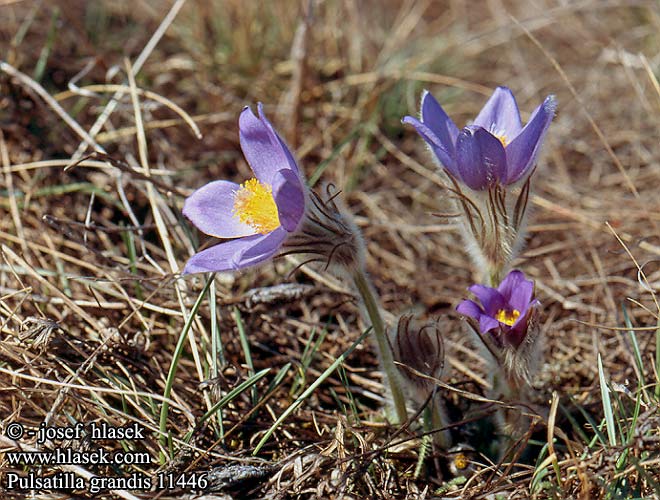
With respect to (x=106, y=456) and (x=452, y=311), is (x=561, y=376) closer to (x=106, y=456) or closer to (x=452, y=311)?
(x=452, y=311)

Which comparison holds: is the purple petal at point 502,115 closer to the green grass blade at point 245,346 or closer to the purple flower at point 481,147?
the purple flower at point 481,147

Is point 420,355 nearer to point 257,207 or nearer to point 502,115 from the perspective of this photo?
point 257,207

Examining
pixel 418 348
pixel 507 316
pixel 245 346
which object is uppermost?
pixel 507 316

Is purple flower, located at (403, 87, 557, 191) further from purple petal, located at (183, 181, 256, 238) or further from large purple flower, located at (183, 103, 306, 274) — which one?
purple petal, located at (183, 181, 256, 238)

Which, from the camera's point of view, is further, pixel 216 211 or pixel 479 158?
pixel 216 211

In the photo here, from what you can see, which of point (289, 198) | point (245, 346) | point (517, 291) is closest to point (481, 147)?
point (517, 291)

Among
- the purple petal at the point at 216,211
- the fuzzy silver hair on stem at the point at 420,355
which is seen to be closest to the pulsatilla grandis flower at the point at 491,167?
the fuzzy silver hair on stem at the point at 420,355

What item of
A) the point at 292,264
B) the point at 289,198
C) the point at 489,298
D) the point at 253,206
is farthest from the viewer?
the point at 292,264
